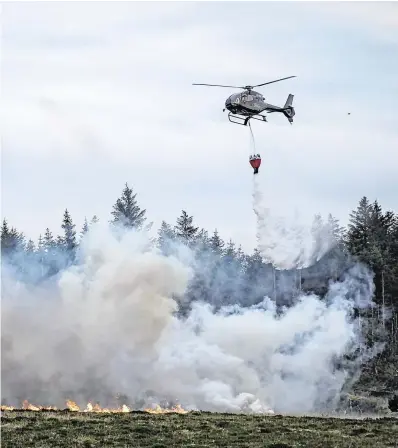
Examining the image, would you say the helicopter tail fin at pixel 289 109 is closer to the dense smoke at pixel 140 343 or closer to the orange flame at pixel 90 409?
the dense smoke at pixel 140 343

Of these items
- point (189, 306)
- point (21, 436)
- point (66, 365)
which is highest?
point (189, 306)

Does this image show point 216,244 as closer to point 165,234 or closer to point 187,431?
point 165,234

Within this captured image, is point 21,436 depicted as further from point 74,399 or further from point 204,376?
point 204,376

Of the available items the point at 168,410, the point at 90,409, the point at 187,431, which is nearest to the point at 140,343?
the point at 168,410

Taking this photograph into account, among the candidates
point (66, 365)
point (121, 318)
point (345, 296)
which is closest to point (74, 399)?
point (66, 365)

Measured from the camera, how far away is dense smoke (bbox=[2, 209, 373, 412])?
172ft

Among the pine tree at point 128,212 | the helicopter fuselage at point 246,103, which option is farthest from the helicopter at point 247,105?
the pine tree at point 128,212

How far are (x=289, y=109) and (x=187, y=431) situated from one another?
2721cm

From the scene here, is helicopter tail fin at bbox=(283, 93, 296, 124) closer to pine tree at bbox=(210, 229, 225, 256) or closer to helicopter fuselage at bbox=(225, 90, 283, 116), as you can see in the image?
helicopter fuselage at bbox=(225, 90, 283, 116)

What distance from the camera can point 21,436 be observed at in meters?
40.1

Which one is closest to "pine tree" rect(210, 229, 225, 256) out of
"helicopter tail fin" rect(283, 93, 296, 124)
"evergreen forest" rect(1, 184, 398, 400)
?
"evergreen forest" rect(1, 184, 398, 400)

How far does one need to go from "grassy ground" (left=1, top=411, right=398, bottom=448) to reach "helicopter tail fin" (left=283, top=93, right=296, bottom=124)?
21745 mm

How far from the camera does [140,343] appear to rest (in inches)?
2127

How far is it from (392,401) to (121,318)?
15.8m
